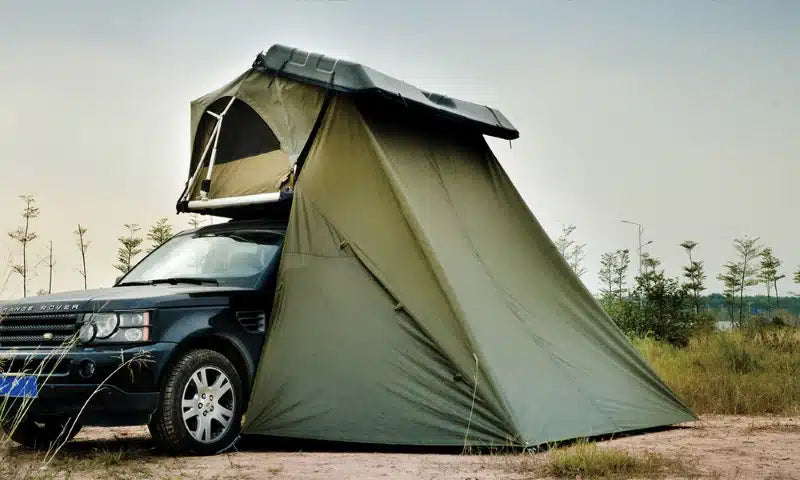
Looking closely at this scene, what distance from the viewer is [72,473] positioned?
18.9 feet

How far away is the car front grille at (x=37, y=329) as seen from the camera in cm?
655

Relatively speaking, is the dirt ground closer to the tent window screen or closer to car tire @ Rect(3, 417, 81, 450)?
car tire @ Rect(3, 417, 81, 450)

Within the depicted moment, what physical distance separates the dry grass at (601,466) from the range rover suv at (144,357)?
2.50 metres

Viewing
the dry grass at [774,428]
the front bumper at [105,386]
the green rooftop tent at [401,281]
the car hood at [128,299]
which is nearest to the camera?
the front bumper at [105,386]

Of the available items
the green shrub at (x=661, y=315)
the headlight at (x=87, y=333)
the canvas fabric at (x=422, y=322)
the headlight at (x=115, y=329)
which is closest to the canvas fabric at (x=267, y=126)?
the canvas fabric at (x=422, y=322)

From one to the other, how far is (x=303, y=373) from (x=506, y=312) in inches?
73.0

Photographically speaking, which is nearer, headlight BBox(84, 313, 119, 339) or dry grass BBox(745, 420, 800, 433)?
headlight BBox(84, 313, 119, 339)

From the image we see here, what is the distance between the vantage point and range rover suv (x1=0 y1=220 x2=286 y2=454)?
6285mm

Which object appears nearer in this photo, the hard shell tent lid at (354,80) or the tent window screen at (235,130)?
the hard shell tent lid at (354,80)

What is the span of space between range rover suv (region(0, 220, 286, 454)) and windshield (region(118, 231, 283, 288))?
35mm

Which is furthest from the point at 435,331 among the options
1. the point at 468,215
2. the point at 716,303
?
the point at 716,303

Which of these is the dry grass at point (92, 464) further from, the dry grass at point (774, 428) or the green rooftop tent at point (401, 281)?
the dry grass at point (774, 428)

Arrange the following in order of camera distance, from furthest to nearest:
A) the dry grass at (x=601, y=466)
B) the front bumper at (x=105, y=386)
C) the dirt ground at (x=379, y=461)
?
the front bumper at (x=105, y=386) < the dirt ground at (x=379, y=461) < the dry grass at (x=601, y=466)

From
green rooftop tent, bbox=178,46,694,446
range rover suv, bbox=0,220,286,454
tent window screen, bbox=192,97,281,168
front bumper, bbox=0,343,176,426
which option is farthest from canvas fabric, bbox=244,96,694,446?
tent window screen, bbox=192,97,281,168
